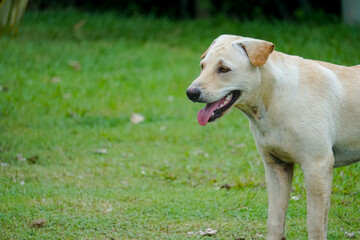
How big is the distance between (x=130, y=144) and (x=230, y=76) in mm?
3821

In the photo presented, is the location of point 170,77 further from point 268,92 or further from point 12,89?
point 268,92

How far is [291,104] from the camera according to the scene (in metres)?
4.20

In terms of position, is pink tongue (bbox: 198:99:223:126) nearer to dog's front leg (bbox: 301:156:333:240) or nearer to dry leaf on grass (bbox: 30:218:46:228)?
dog's front leg (bbox: 301:156:333:240)

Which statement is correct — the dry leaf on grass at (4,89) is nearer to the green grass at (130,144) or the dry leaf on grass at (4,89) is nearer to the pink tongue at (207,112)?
the green grass at (130,144)

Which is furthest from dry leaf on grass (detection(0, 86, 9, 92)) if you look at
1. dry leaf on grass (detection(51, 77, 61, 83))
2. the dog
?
the dog

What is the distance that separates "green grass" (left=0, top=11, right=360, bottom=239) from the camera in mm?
5293

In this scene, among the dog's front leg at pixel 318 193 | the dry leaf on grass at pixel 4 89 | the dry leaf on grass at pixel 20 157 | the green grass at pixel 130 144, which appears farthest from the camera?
the dry leaf on grass at pixel 4 89

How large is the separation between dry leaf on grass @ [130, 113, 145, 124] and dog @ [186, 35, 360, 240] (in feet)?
14.8

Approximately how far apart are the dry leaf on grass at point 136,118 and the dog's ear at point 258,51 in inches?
188

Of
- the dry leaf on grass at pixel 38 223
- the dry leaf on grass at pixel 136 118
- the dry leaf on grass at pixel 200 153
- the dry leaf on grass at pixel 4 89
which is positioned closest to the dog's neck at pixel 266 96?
the dry leaf on grass at pixel 38 223

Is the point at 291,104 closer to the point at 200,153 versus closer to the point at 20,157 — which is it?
the point at 200,153

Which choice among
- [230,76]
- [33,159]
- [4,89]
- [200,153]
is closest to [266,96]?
[230,76]

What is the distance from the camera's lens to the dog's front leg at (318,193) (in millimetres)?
4105

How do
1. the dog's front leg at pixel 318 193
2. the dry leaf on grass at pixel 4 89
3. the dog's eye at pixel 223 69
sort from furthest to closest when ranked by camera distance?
the dry leaf on grass at pixel 4 89, the dog's eye at pixel 223 69, the dog's front leg at pixel 318 193
